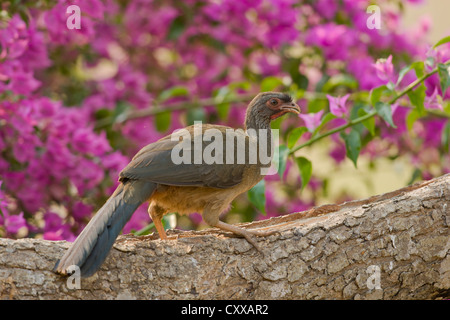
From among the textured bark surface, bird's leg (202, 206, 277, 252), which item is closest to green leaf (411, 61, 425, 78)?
the textured bark surface

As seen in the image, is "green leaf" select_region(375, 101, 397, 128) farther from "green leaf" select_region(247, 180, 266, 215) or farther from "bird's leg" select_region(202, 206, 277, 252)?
"bird's leg" select_region(202, 206, 277, 252)

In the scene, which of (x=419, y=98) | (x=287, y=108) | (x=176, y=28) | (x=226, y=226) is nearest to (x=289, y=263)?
(x=226, y=226)

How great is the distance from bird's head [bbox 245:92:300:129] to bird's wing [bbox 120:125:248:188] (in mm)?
507

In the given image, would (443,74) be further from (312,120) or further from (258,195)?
(258,195)

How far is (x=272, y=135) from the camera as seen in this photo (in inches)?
164

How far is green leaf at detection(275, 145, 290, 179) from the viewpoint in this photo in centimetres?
402

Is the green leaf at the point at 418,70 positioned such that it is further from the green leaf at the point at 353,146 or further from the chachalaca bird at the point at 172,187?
the chachalaca bird at the point at 172,187

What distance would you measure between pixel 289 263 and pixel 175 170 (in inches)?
30.9

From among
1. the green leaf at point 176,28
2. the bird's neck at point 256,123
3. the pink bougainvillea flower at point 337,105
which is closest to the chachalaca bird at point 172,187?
the bird's neck at point 256,123

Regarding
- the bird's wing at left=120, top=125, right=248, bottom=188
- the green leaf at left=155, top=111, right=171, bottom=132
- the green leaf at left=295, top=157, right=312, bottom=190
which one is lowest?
the bird's wing at left=120, top=125, right=248, bottom=188

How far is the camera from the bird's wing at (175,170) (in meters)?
3.47

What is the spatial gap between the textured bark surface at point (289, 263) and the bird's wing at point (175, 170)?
Result: 0.31 metres

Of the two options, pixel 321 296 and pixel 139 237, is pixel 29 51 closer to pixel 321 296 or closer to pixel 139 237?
pixel 139 237
